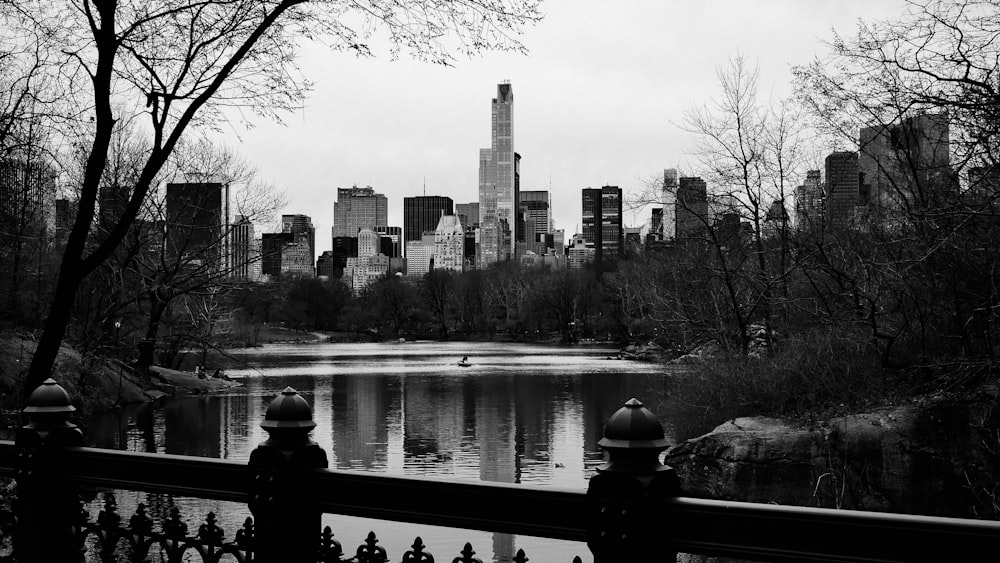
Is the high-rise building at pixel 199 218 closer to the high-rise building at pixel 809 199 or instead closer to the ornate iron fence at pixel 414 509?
the high-rise building at pixel 809 199

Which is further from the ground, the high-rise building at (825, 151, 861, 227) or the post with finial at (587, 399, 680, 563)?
the high-rise building at (825, 151, 861, 227)

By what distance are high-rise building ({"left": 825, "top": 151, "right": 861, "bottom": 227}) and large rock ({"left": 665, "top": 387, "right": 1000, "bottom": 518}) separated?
5.74 metres

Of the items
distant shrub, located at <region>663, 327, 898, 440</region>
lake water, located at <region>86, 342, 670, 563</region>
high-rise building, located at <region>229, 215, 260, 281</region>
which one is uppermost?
high-rise building, located at <region>229, 215, 260, 281</region>

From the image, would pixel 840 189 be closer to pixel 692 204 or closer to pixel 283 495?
pixel 692 204

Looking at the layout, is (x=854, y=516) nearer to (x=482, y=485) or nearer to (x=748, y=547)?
(x=748, y=547)

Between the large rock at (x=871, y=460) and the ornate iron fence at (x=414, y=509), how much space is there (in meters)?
10.5

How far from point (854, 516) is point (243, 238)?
27709 mm

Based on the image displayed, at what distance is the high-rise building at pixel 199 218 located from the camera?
2597cm

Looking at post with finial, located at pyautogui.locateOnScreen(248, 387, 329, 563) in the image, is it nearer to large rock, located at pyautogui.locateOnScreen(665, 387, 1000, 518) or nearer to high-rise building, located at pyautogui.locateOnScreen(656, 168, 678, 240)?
large rock, located at pyautogui.locateOnScreen(665, 387, 1000, 518)

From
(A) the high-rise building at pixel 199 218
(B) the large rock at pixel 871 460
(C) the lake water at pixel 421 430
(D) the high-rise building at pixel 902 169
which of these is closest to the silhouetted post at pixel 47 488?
(C) the lake water at pixel 421 430

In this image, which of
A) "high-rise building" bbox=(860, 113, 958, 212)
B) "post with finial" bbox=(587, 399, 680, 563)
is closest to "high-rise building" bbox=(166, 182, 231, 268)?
"high-rise building" bbox=(860, 113, 958, 212)

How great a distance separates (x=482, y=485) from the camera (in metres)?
2.97

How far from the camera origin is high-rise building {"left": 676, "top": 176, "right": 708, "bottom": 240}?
2116 cm

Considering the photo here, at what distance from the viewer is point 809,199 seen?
2011 centimetres
